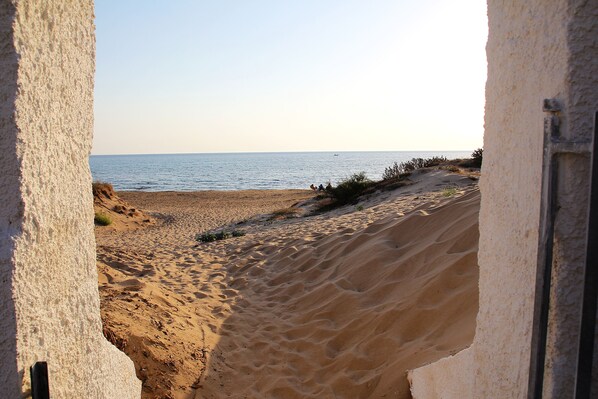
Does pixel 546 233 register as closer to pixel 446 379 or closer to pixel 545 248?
pixel 545 248

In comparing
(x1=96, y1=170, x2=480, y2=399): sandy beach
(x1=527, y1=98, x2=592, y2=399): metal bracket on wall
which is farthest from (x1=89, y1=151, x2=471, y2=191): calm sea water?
(x1=527, y1=98, x2=592, y2=399): metal bracket on wall

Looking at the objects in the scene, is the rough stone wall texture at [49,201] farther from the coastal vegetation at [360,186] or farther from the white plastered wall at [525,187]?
the coastal vegetation at [360,186]

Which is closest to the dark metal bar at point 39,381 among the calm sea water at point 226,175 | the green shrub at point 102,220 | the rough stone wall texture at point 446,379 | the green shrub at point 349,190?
the rough stone wall texture at point 446,379

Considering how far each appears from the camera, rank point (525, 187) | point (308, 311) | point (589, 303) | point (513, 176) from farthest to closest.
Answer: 1. point (308, 311)
2. point (513, 176)
3. point (525, 187)
4. point (589, 303)

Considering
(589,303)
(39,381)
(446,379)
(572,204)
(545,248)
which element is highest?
(572,204)

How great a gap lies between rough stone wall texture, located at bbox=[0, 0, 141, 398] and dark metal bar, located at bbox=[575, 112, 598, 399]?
5.77 ft

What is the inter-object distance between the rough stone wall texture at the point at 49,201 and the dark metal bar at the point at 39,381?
0.06 ft

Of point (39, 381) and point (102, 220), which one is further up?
point (39, 381)

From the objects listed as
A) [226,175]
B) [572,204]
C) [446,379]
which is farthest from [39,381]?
[226,175]

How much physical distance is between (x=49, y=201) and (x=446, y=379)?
7.54 ft

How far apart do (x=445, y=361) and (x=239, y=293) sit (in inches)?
172

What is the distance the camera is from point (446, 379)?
281 cm

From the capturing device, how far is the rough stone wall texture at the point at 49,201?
1529 mm

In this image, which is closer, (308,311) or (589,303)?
(589,303)
